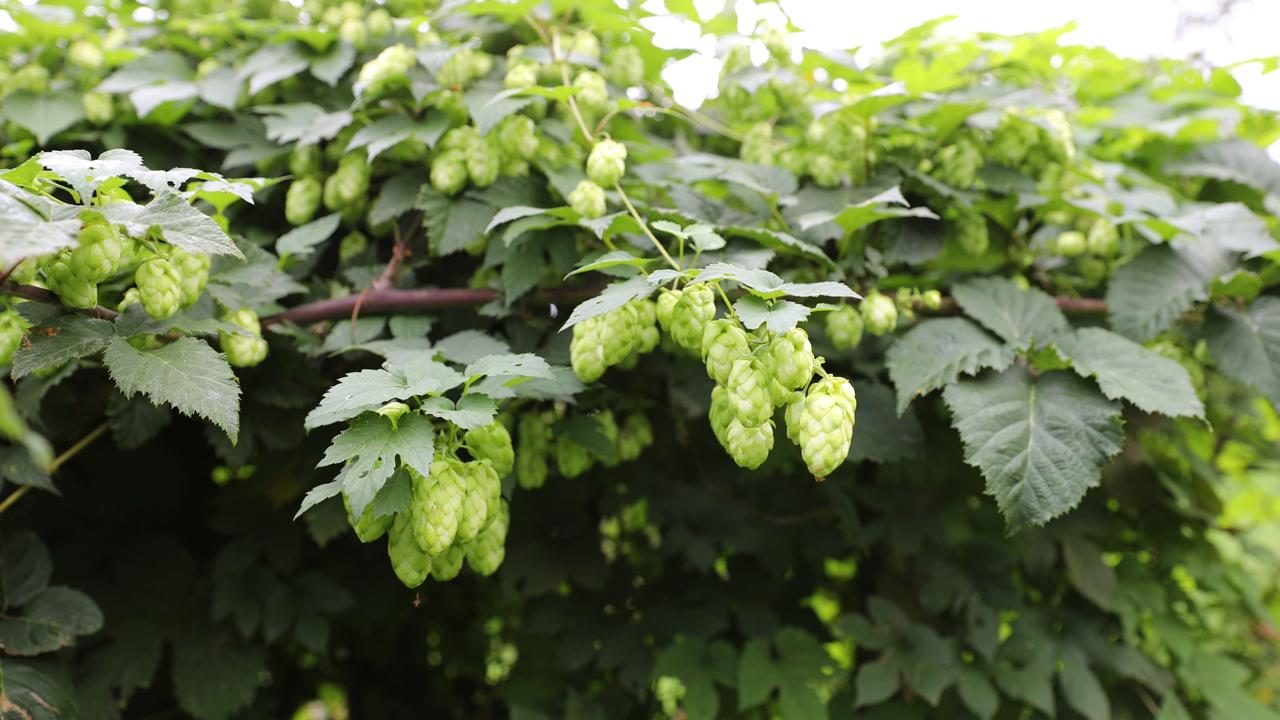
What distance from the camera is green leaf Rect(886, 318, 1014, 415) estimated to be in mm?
1497

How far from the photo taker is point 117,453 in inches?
79.4

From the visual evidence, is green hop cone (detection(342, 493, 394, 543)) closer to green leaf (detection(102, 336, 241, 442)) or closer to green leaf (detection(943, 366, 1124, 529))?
green leaf (detection(102, 336, 241, 442))

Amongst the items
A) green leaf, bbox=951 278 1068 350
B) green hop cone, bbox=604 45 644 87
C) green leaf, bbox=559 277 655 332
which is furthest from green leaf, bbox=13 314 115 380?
green leaf, bbox=951 278 1068 350

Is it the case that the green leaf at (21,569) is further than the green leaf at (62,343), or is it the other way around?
the green leaf at (21,569)

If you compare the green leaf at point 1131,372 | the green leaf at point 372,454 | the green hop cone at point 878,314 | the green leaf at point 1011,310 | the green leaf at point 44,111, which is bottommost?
the green leaf at point 1011,310

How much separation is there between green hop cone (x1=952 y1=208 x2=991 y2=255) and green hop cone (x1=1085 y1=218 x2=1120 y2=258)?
0.28 meters

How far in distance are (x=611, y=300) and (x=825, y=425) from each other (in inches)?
13.3

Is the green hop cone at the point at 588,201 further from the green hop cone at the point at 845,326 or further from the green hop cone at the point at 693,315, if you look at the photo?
the green hop cone at the point at 845,326

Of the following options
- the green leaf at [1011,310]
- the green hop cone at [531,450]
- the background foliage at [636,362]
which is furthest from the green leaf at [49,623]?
the green leaf at [1011,310]

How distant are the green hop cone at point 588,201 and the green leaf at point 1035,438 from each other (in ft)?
2.32

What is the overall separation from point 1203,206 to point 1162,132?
261 millimetres

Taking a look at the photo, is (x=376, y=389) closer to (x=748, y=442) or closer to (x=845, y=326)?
(x=748, y=442)

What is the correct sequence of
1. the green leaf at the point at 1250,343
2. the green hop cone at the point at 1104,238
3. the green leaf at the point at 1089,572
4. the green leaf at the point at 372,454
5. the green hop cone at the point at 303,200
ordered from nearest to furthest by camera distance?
1. the green leaf at the point at 372,454
2. the green leaf at the point at 1250,343
3. the green hop cone at the point at 303,200
4. the green hop cone at the point at 1104,238
5. the green leaf at the point at 1089,572

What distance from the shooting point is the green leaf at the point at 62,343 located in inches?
41.8
